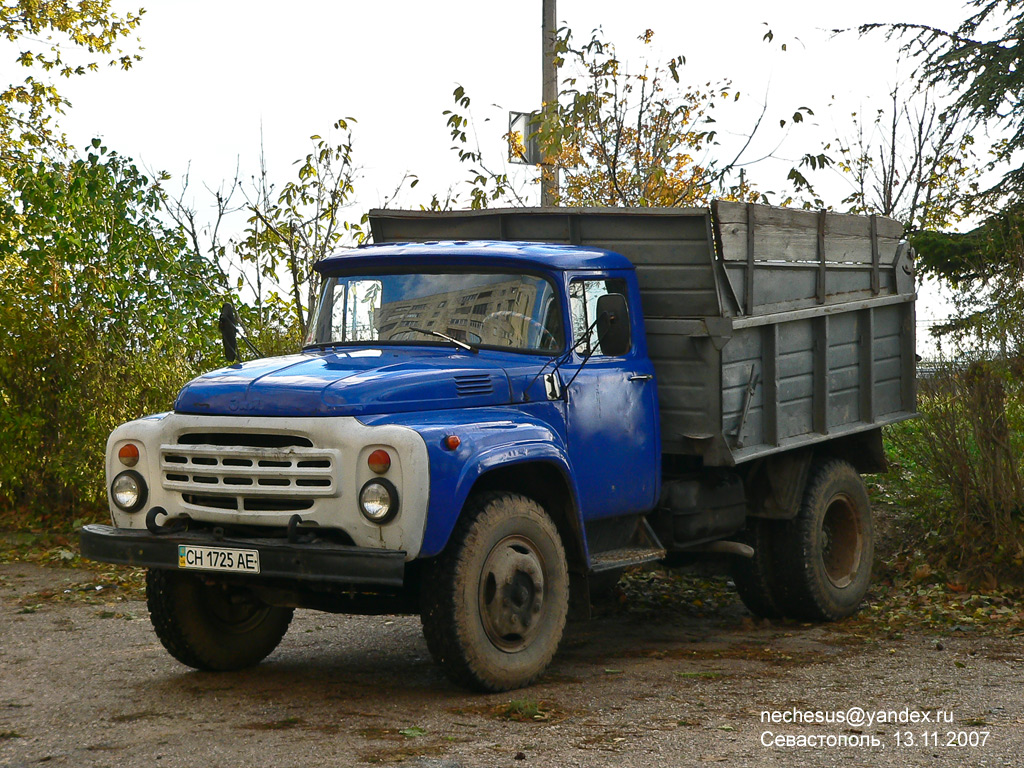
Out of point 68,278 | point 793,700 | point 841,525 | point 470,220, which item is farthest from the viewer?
point 68,278

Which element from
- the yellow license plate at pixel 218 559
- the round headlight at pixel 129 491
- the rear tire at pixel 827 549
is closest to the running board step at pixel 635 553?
the rear tire at pixel 827 549

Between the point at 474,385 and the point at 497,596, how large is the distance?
1.04 meters

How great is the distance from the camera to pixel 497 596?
6203mm

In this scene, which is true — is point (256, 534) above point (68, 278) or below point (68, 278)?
below

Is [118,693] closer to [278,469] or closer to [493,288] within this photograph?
[278,469]

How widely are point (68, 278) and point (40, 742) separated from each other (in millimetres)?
8046

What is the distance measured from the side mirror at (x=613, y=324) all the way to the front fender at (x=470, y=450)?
0.58 metres

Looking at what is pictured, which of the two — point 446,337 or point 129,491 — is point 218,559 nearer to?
point 129,491

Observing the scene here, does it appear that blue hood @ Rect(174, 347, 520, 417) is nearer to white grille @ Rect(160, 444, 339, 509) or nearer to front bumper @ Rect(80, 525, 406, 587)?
white grille @ Rect(160, 444, 339, 509)

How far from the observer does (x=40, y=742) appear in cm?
564

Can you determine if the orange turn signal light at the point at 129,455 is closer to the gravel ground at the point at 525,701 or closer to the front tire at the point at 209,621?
the front tire at the point at 209,621

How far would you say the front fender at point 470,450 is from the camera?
19.0ft

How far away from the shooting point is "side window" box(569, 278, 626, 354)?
23.3 feet

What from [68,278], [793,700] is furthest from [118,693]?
[68,278]
